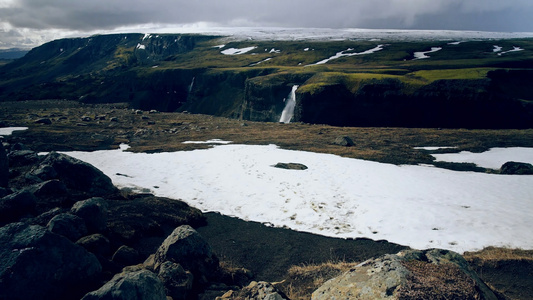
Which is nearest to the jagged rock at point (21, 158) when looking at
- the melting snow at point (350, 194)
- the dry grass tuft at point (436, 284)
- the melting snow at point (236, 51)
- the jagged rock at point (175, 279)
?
the melting snow at point (350, 194)

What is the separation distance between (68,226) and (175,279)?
5176 millimetres

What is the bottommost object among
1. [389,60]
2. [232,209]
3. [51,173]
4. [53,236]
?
[232,209]

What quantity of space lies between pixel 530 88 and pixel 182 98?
329 feet

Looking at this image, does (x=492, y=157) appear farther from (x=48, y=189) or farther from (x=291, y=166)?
(x=48, y=189)

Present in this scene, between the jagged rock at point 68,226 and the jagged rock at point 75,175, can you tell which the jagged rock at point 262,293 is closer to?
the jagged rock at point 68,226

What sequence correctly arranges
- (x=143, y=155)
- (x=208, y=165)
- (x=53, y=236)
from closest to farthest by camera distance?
(x=53, y=236) → (x=208, y=165) → (x=143, y=155)

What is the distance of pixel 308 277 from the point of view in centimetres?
1116

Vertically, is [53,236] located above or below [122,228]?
above

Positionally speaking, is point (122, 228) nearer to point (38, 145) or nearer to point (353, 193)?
point (353, 193)

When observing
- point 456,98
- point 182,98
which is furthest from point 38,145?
point 182,98

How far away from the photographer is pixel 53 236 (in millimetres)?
8516

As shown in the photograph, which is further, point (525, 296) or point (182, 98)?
point (182, 98)

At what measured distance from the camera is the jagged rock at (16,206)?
41.5ft

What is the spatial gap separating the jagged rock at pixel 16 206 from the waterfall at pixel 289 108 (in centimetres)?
5905
